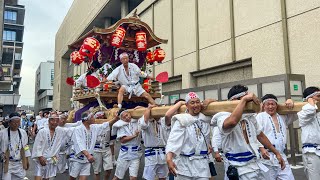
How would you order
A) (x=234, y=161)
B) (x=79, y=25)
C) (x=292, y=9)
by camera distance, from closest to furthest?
(x=234, y=161)
(x=292, y=9)
(x=79, y=25)

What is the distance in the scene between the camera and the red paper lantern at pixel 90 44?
309 inches

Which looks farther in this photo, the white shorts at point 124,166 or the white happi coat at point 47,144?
the white shorts at point 124,166

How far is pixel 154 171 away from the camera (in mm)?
5164

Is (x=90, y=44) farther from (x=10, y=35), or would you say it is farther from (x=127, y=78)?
(x=10, y=35)

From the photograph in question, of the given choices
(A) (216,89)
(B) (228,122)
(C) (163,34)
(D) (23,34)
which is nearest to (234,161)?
(B) (228,122)

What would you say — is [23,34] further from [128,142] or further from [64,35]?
[128,142]

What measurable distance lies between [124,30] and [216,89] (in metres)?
4.74

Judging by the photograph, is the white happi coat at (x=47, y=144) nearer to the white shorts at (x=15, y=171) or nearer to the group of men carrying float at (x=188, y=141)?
the group of men carrying float at (x=188, y=141)

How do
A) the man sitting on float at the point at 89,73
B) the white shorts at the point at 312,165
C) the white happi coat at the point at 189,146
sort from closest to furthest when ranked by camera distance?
the white happi coat at the point at 189,146, the white shorts at the point at 312,165, the man sitting on float at the point at 89,73

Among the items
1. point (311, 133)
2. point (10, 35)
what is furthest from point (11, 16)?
A: point (311, 133)

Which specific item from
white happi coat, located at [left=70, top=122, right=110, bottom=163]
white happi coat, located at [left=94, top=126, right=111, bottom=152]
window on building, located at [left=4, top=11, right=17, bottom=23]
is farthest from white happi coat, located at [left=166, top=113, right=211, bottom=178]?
window on building, located at [left=4, top=11, right=17, bottom=23]

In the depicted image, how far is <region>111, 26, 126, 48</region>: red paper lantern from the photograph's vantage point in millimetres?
7898

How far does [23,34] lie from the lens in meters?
43.7

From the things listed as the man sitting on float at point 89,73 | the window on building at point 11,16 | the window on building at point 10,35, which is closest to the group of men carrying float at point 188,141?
the man sitting on float at point 89,73
